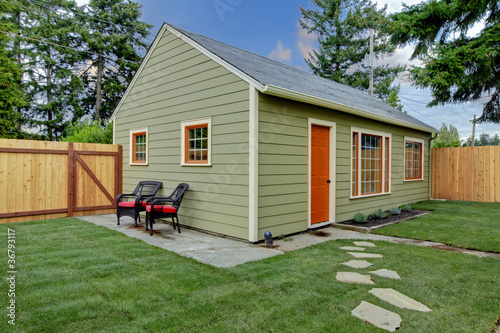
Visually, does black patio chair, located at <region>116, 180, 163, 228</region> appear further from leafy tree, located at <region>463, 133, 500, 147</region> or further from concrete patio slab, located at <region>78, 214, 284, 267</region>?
leafy tree, located at <region>463, 133, 500, 147</region>

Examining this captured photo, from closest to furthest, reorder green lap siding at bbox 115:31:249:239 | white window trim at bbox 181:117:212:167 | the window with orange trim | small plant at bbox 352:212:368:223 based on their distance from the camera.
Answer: green lap siding at bbox 115:31:249:239 → white window trim at bbox 181:117:212:167 → small plant at bbox 352:212:368:223 → the window with orange trim

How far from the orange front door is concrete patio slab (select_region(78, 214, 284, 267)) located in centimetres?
187

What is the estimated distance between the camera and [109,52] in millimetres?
18922

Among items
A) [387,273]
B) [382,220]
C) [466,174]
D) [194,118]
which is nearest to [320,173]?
[382,220]

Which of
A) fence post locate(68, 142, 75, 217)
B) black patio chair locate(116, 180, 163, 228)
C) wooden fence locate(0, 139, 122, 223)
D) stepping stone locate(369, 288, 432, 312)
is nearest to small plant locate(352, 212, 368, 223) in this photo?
stepping stone locate(369, 288, 432, 312)

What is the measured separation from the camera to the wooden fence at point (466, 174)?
9.84m

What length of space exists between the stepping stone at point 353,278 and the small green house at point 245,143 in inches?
66.9

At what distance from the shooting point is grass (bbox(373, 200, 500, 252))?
4.91m

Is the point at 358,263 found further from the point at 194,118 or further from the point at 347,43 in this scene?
the point at 347,43

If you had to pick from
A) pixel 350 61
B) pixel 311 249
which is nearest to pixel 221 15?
pixel 350 61

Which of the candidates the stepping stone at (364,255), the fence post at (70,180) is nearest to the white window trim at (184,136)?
the stepping stone at (364,255)

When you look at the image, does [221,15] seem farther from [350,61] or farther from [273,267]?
[273,267]

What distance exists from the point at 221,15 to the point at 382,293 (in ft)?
49.9

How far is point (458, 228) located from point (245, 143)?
460 cm
